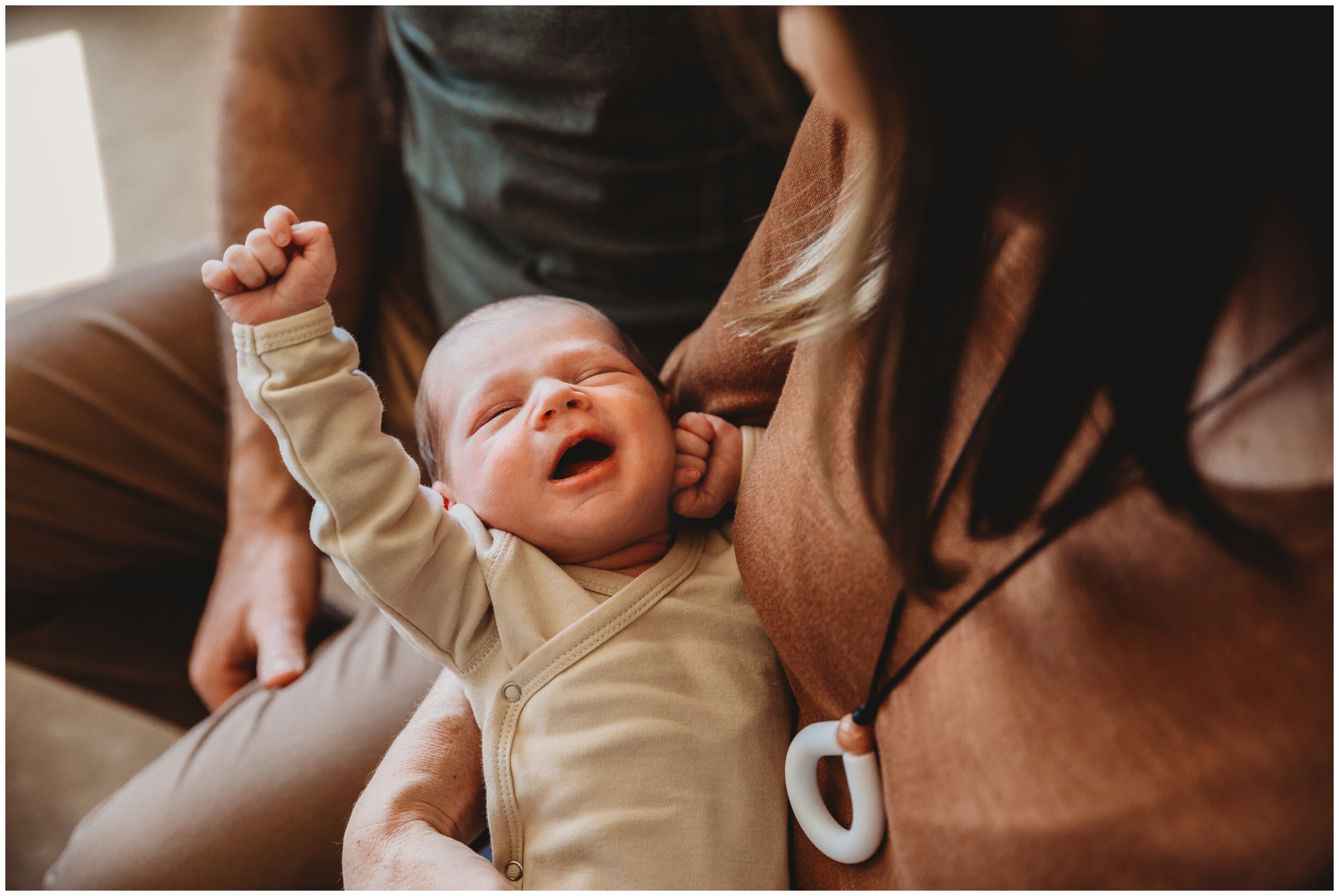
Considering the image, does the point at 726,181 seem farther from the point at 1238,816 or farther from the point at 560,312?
the point at 1238,816

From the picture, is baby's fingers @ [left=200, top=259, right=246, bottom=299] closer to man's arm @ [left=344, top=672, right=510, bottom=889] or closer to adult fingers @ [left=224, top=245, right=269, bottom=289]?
adult fingers @ [left=224, top=245, right=269, bottom=289]

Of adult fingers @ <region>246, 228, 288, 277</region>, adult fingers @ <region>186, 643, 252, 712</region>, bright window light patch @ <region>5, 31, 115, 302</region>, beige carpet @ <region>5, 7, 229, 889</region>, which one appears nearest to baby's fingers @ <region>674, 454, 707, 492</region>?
adult fingers @ <region>246, 228, 288, 277</region>

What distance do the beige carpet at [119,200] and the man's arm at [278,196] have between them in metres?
0.10

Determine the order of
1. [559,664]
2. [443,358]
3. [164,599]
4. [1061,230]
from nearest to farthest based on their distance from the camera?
[1061,230] → [559,664] → [443,358] → [164,599]

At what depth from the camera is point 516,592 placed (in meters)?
0.71

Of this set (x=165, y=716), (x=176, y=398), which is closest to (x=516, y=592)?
(x=176, y=398)

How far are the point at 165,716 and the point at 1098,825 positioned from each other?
123cm

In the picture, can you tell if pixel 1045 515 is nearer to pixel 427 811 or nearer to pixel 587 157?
pixel 427 811

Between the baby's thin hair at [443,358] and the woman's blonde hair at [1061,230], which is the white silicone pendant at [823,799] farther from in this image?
the baby's thin hair at [443,358]

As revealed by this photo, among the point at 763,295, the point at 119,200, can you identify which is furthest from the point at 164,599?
the point at 119,200

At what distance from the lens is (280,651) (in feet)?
3.42

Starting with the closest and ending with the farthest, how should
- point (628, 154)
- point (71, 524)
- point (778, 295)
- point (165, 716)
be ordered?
1. point (778, 295)
2. point (628, 154)
3. point (71, 524)
4. point (165, 716)

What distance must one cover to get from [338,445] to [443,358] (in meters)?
0.22

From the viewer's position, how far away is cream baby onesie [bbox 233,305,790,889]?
63cm
